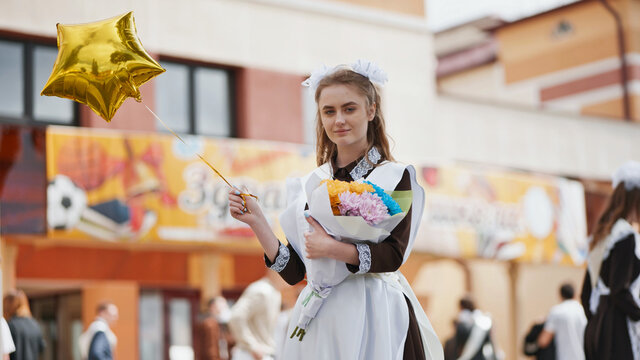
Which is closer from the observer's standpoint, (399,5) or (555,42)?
(399,5)

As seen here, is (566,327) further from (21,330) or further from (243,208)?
(243,208)

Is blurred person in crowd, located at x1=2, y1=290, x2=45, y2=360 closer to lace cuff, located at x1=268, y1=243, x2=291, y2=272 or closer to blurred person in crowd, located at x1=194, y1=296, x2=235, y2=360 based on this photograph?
blurred person in crowd, located at x1=194, y1=296, x2=235, y2=360

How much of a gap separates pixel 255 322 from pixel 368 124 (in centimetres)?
793

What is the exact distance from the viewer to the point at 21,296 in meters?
11.1

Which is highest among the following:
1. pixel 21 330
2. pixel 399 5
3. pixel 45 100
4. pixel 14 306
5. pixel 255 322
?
pixel 399 5

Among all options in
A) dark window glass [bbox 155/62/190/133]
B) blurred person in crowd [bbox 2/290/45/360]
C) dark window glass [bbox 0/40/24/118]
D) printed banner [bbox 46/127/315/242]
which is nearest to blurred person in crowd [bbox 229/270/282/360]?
blurred person in crowd [bbox 2/290/45/360]

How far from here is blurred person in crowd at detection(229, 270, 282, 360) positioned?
12055 millimetres

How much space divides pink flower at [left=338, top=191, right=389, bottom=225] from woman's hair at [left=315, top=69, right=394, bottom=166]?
42 centimetres

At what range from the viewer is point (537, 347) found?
12789 millimetres

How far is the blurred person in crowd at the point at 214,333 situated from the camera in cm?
1322

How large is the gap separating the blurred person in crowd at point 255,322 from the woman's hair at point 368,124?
24.9 feet

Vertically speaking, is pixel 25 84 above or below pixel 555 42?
below

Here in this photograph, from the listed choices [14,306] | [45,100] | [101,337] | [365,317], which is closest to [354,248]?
[365,317]

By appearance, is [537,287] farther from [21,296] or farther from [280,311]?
[21,296]
